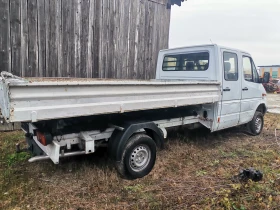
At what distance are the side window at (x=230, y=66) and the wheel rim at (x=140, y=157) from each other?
8.19 feet

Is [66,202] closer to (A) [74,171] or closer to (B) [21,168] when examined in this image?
(A) [74,171]

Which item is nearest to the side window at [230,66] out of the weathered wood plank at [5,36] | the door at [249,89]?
the door at [249,89]

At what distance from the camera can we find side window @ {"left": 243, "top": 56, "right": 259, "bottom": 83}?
5805 millimetres

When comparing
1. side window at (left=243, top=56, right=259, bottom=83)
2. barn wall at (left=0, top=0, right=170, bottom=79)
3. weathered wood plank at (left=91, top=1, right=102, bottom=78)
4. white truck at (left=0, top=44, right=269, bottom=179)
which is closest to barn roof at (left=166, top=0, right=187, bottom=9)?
barn wall at (left=0, top=0, right=170, bottom=79)

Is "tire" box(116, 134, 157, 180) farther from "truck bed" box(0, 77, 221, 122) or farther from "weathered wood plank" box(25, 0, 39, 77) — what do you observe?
"weathered wood plank" box(25, 0, 39, 77)

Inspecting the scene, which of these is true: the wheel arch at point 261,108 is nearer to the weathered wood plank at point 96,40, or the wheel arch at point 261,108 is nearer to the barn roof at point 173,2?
the barn roof at point 173,2

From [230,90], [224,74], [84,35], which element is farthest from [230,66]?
[84,35]

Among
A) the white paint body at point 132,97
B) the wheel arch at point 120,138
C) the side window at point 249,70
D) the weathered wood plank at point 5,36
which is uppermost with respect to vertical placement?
the weathered wood plank at point 5,36

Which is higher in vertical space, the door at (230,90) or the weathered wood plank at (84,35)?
the weathered wood plank at (84,35)

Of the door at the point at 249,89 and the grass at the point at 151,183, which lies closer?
the grass at the point at 151,183

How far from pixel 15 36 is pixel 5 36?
20 cm

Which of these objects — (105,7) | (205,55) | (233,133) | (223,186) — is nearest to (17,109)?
(223,186)

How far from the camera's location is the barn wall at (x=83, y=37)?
216 inches

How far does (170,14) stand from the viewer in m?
8.57
